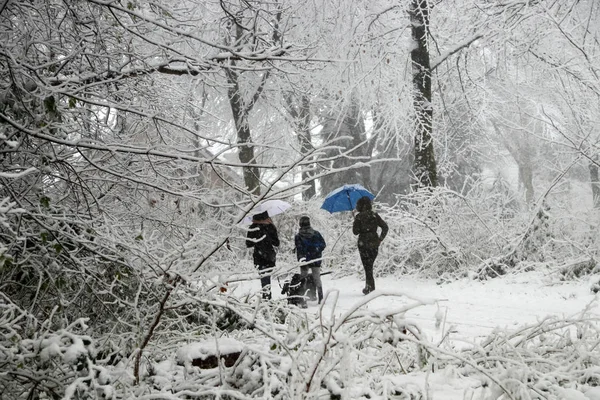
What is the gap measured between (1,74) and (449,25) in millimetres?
11300

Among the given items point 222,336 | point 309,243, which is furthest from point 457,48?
point 222,336

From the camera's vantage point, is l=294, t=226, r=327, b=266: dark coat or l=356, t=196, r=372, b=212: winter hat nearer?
l=294, t=226, r=327, b=266: dark coat

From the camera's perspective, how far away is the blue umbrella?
34.3 ft

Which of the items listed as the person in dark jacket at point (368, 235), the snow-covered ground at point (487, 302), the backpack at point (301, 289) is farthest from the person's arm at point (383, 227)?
the backpack at point (301, 289)

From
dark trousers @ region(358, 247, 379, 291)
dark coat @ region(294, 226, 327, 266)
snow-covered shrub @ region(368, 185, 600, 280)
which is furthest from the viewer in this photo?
snow-covered shrub @ region(368, 185, 600, 280)

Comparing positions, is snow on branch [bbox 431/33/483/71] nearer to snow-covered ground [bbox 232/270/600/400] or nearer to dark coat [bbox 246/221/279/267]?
snow-covered ground [bbox 232/270/600/400]

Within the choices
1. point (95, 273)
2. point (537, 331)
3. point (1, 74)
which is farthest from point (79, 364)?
point (537, 331)

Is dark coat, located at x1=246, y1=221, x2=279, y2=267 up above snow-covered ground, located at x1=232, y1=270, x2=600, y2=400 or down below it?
above

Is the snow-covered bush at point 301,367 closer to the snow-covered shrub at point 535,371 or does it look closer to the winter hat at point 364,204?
the snow-covered shrub at point 535,371

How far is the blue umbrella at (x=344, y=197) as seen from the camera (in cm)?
1047

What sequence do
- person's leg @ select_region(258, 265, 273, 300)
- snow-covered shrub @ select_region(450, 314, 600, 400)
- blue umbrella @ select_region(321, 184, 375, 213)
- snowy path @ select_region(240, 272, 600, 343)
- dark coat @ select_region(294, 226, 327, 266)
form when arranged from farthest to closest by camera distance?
blue umbrella @ select_region(321, 184, 375, 213) < dark coat @ select_region(294, 226, 327, 266) < snowy path @ select_region(240, 272, 600, 343) < person's leg @ select_region(258, 265, 273, 300) < snow-covered shrub @ select_region(450, 314, 600, 400)

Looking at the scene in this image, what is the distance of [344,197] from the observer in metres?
10.7

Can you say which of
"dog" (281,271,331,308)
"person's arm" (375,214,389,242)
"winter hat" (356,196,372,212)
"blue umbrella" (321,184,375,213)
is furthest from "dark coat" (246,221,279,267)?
"blue umbrella" (321,184,375,213)

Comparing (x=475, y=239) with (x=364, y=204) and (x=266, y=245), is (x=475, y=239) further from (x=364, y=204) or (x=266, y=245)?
(x=266, y=245)
